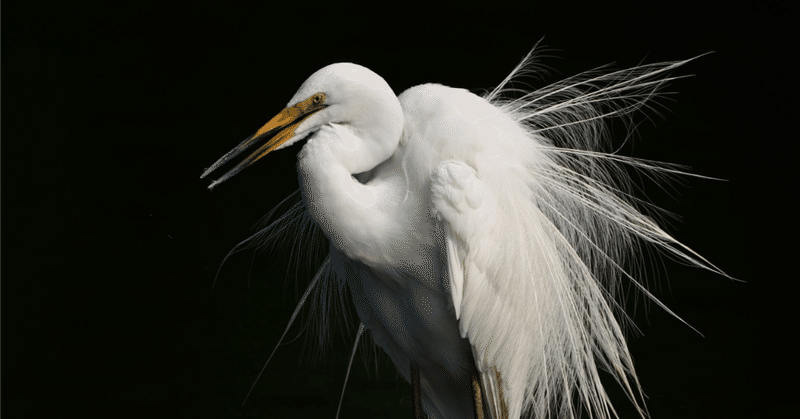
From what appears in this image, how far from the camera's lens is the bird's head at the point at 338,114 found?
5.74ft

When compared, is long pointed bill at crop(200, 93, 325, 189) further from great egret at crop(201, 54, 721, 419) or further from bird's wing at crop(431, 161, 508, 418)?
bird's wing at crop(431, 161, 508, 418)

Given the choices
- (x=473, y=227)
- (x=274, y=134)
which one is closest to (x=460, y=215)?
(x=473, y=227)

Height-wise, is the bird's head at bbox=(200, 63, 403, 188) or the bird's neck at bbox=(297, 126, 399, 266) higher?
the bird's head at bbox=(200, 63, 403, 188)

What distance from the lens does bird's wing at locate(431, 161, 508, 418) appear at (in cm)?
177

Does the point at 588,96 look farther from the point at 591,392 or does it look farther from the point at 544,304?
the point at 591,392

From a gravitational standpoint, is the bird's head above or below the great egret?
above

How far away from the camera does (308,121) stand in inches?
69.9

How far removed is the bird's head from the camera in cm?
175

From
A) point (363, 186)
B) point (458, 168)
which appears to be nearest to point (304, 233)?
point (363, 186)

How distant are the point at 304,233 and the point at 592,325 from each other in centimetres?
85

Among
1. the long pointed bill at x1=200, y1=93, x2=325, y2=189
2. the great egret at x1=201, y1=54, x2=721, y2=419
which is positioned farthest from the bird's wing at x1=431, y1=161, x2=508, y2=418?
the long pointed bill at x1=200, y1=93, x2=325, y2=189

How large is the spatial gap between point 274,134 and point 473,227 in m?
0.48

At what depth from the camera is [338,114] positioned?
69.8 inches

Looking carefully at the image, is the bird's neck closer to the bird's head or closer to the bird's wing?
the bird's head
